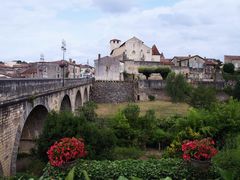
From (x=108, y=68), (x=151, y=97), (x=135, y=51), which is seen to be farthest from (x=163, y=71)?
(x=108, y=68)

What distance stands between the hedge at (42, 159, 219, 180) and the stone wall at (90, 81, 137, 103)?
134 feet

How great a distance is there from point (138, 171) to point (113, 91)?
41.7 metres

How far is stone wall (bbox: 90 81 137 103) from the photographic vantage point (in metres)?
49.9

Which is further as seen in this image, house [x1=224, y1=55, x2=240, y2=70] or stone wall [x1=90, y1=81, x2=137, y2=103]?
house [x1=224, y1=55, x2=240, y2=70]

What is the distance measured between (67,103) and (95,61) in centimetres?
3029

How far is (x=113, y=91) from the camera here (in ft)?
165

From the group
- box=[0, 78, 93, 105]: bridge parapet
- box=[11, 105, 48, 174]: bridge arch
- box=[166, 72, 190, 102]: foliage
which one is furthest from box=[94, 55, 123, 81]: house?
box=[11, 105, 48, 174]: bridge arch

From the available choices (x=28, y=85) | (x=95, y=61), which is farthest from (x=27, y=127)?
(x=95, y=61)

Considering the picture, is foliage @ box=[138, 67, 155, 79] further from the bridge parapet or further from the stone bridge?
the stone bridge

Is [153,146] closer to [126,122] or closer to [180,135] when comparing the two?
[126,122]

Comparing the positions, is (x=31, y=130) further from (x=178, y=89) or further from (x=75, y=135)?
(x=178, y=89)

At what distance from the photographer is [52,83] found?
19.2m

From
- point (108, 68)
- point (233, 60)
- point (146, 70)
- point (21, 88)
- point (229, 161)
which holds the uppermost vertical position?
point (233, 60)

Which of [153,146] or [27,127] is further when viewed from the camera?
[153,146]
